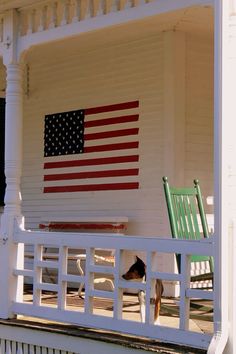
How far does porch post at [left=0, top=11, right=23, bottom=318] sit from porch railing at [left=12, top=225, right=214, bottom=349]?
81mm

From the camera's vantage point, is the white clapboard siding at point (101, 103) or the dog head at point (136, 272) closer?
the dog head at point (136, 272)

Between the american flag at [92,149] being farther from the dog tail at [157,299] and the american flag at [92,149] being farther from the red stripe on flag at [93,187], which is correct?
the dog tail at [157,299]

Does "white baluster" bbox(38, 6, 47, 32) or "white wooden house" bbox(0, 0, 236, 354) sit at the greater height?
"white baluster" bbox(38, 6, 47, 32)

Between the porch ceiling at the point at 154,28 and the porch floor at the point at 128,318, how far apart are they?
2798mm

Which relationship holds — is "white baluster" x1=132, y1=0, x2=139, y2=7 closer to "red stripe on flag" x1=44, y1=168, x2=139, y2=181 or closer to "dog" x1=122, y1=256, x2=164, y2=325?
"dog" x1=122, y1=256, x2=164, y2=325

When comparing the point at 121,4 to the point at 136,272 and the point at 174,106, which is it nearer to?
the point at 174,106

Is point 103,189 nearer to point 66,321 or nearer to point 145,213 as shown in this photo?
point 145,213

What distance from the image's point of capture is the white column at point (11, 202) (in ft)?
21.6

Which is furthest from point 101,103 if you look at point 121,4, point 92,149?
point 121,4

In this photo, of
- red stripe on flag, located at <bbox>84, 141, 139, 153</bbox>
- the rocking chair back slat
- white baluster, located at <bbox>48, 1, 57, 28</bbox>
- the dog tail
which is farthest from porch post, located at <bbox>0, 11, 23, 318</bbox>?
red stripe on flag, located at <bbox>84, 141, 139, 153</bbox>

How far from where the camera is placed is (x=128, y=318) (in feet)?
21.0

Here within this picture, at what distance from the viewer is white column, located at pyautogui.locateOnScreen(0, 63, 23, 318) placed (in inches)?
259
